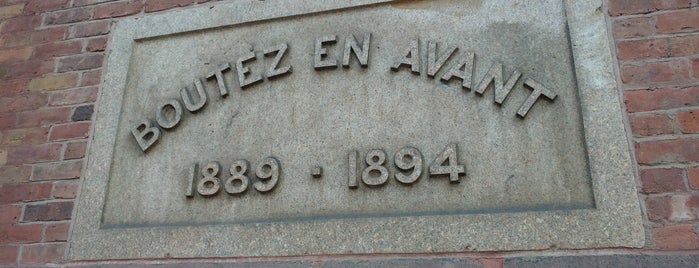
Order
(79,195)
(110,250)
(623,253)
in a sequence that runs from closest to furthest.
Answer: (623,253), (110,250), (79,195)

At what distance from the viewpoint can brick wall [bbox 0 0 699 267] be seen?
6.32 feet

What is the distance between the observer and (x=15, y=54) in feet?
9.62

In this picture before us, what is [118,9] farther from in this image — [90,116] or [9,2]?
[9,2]

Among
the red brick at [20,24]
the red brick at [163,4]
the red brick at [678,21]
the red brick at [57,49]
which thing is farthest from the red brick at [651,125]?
the red brick at [20,24]

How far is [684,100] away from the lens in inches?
79.7

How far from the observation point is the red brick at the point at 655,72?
2.07 m

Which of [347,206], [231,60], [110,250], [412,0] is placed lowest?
[110,250]

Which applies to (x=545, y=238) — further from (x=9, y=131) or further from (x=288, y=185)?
(x=9, y=131)

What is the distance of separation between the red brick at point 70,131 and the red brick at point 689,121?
2475 millimetres

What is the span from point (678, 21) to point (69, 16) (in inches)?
112

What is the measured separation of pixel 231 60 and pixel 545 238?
1.57 m

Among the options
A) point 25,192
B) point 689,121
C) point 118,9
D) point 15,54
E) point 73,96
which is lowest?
point 25,192

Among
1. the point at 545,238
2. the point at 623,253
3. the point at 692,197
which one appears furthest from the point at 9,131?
the point at 692,197

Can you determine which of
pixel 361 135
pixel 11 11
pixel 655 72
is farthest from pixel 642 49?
pixel 11 11
